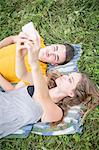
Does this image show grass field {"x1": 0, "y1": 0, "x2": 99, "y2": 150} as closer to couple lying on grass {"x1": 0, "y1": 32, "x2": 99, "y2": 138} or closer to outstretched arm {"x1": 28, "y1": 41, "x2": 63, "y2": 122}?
couple lying on grass {"x1": 0, "y1": 32, "x2": 99, "y2": 138}

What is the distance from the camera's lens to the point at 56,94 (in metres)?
4.06

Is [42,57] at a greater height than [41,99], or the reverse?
[42,57]

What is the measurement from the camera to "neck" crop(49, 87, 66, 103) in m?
4.05

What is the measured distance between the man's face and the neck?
0.57 meters

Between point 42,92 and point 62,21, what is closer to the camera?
point 42,92

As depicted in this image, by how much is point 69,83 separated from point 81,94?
0.60ft

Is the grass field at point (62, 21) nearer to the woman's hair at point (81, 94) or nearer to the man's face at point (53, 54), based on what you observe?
the man's face at point (53, 54)

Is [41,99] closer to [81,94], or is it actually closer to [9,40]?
[81,94]

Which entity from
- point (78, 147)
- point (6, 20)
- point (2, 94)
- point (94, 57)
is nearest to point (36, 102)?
point (2, 94)

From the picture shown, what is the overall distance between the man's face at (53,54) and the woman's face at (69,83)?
563mm

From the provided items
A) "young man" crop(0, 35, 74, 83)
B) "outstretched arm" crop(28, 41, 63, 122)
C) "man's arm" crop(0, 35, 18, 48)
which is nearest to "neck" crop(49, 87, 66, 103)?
"outstretched arm" crop(28, 41, 63, 122)

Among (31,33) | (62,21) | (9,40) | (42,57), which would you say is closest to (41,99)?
(31,33)

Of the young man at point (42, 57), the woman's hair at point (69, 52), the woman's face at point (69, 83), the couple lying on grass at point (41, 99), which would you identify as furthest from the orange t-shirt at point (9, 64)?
the woman's face at point (69, 83)

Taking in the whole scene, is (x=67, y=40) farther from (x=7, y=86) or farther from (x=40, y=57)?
(x=7, y=86)
